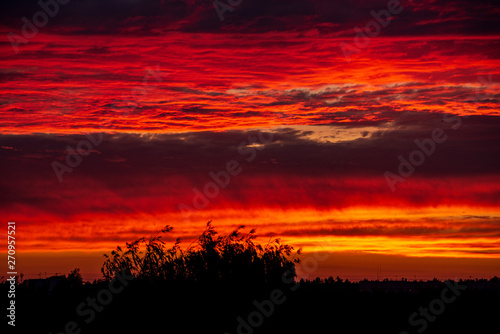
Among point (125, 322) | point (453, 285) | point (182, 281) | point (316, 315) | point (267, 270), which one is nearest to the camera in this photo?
point (125, 322)

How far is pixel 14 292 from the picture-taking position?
170ft

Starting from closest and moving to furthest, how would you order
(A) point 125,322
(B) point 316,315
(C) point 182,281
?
(A) point 125,322 < (B) point 316,315 < (C) point 182,281

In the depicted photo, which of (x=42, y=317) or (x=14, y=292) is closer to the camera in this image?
(x=42, y=317)

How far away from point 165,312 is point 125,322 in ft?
9.02

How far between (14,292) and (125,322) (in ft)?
39.4

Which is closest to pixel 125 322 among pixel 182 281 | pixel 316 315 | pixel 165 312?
pixel 165 312

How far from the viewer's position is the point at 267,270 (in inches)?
2132

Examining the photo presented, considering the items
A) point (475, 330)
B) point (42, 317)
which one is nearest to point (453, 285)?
point (475, 330)

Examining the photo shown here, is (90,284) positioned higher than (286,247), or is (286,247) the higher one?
(286,247)

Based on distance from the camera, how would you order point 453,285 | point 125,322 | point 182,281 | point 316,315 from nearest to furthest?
point 125,322
point 316,315
point 182,281
point 453,285

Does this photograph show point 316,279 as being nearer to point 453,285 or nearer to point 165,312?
point 453,285

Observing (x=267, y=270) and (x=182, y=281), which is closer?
(x=182, y=281)

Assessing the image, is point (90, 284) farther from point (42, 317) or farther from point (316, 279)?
point (316, 279)

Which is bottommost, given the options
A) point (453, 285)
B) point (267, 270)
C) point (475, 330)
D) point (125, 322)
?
point (125, 322)
